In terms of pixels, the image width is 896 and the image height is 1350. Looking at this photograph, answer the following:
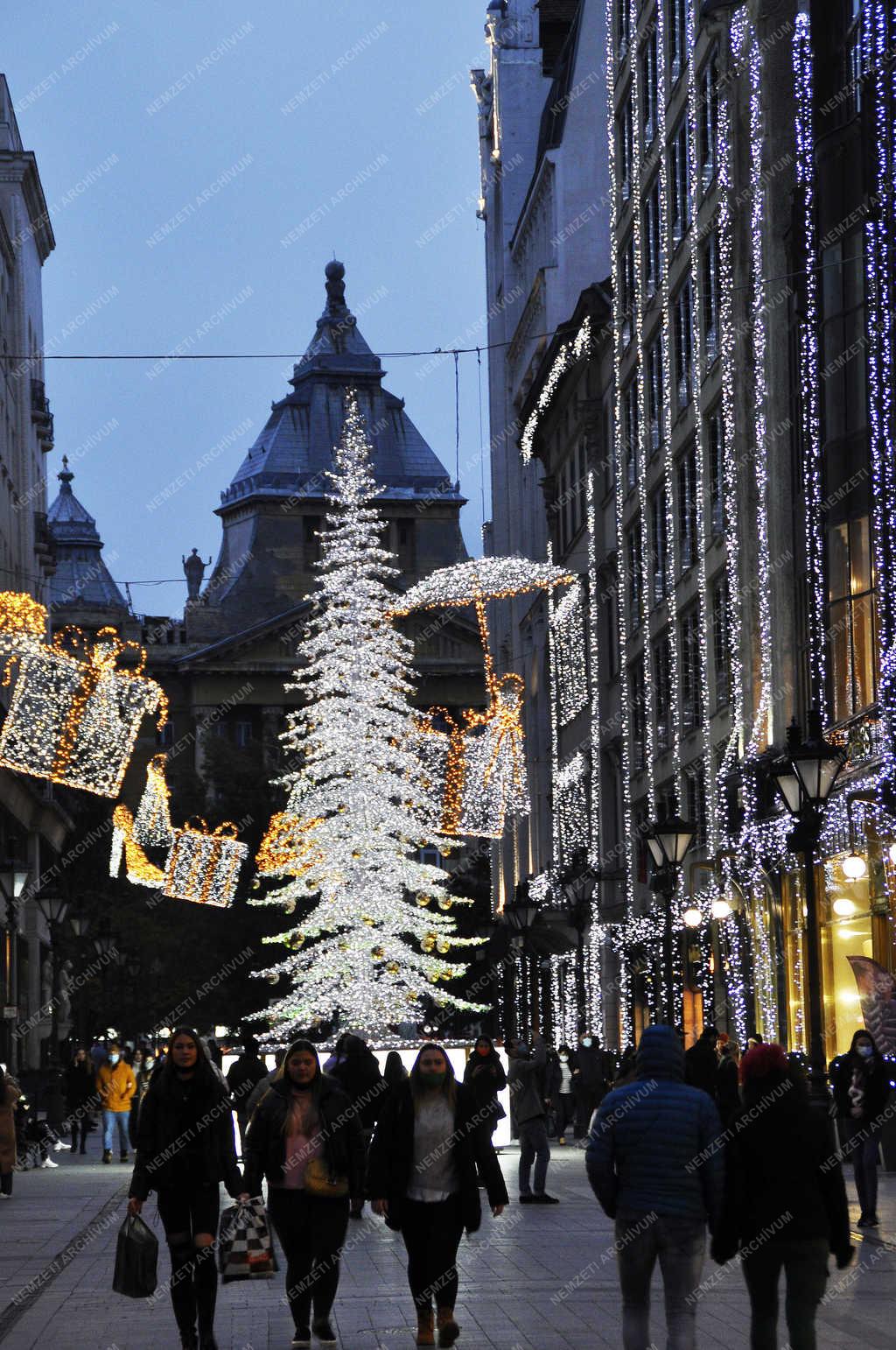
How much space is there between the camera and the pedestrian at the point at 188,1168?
40.6ft

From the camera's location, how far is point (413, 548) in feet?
371

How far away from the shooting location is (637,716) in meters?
51.9

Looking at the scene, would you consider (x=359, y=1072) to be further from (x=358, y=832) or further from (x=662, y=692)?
(x=358, y=832)

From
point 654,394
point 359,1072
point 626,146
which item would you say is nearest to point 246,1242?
point 359,1072

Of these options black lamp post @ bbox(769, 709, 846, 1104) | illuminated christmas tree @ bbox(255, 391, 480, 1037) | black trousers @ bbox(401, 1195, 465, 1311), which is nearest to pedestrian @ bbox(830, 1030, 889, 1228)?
black lamp post @ bbox(769, 709, 846, 1104)

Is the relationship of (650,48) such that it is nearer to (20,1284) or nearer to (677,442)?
(677,442)

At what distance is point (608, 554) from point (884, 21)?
2787 centimetres

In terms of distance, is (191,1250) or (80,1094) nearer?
(191,1250)

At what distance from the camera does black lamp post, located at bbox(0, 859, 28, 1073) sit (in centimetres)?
3800

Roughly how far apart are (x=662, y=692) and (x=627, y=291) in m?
9.75

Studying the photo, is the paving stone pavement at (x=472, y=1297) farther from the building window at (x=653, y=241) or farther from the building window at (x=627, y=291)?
the building window at (x=627, y=291)

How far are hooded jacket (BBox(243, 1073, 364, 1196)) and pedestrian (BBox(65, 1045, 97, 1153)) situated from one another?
2646 cm

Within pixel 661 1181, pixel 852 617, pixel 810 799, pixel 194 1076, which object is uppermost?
pixel 852 617

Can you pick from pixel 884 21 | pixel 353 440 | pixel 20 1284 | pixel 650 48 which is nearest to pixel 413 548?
pixel 353 440
